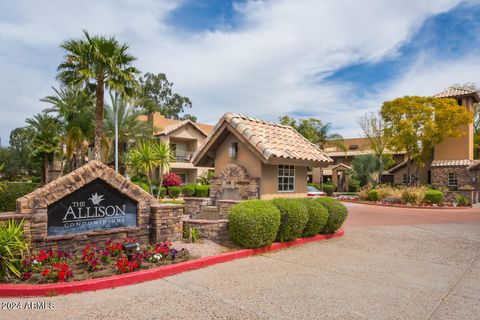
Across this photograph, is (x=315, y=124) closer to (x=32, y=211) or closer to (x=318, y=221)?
(x=318, y=221)

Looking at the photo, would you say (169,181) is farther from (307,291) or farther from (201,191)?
(307,291)

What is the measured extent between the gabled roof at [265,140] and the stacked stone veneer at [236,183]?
933 millimetres

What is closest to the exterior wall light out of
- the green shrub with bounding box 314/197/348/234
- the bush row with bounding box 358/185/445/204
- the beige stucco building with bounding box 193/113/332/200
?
the beige stucco building with bounding box 193/113/332/200

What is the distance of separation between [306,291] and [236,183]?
6.03m

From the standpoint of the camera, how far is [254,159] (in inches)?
443

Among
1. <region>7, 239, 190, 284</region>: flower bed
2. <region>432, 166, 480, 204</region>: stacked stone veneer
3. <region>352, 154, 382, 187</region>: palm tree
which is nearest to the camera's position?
<region>7, 239, 190, 284</region>: flower bed

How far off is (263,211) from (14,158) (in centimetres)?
5221

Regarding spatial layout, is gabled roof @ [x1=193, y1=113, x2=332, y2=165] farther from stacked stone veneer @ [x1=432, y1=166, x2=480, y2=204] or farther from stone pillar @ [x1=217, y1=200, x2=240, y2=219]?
stacked stone veneer @ [x1=432, y1=166, x2=480, y2=204]

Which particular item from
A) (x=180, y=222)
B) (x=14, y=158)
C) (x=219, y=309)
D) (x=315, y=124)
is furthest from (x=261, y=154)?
(x=14, y=158)

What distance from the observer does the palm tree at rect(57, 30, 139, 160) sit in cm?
1800

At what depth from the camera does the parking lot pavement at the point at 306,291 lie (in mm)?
4875

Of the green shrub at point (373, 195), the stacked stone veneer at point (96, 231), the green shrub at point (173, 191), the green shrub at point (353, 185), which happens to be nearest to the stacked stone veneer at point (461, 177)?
the green shrub at point (353, 185)

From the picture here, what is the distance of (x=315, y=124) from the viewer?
39.9 metres

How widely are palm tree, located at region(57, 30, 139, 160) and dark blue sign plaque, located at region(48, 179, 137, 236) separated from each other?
466 inches
